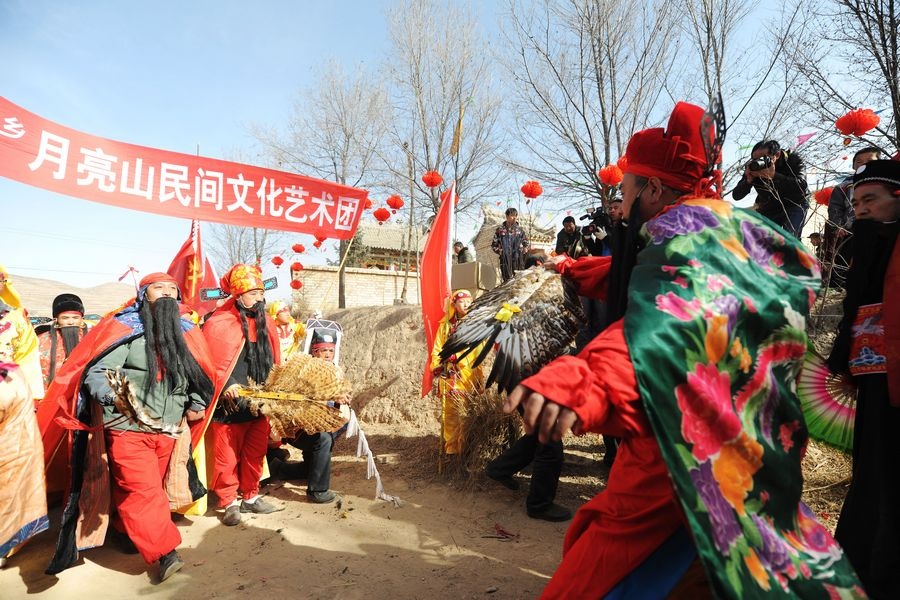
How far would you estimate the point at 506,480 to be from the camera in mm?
4254

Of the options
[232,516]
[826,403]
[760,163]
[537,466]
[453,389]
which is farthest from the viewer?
[453,389]

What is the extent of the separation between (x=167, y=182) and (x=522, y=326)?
5.42 m

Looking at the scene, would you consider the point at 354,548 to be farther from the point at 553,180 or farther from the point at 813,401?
the point at 553,180

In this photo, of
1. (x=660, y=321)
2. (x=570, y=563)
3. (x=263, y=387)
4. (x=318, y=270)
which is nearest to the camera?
(x=660, y=321)

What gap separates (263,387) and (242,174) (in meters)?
3.37

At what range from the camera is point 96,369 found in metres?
3.24

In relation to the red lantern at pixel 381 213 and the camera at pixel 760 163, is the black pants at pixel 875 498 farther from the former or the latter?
the red lantern at pixel 381 213

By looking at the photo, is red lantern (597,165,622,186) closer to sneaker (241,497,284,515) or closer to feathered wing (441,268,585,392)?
feathered wing (441,268,585,392)

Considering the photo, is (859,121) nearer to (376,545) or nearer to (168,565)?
(376,545)

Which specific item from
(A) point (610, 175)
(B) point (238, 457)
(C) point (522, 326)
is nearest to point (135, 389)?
(B) point (238, 457)

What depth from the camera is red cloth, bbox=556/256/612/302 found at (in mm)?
1998

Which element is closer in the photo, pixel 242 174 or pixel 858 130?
pixel 858 130

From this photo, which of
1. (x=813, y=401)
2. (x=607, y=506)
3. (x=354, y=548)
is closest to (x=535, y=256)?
(x=607, y=506)

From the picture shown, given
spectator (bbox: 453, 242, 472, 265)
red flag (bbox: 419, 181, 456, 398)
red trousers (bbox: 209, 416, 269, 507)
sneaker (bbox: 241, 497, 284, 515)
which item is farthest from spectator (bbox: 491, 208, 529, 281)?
sneaker (bbox: 241, 497, 284, 515)
